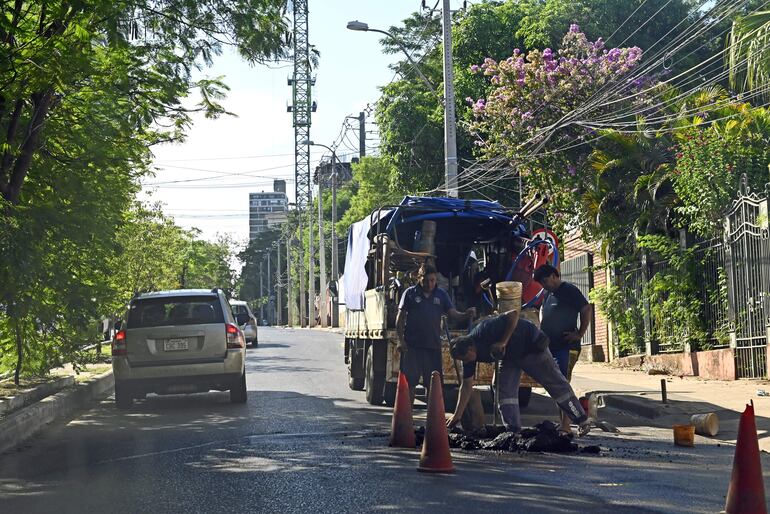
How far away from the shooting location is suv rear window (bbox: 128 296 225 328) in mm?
15531

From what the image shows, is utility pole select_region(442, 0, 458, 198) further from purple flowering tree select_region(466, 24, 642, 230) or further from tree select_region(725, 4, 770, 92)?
tree select_region(725, 4, 770, 92)

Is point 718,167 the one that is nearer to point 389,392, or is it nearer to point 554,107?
point 389,392

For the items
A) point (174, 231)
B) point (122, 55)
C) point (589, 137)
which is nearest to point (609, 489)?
point (122, 55)

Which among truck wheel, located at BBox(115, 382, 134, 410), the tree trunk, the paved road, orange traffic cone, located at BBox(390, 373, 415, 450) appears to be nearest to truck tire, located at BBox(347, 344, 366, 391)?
the paved road

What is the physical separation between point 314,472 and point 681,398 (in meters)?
7.69

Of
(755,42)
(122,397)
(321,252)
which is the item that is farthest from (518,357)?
(321,252)

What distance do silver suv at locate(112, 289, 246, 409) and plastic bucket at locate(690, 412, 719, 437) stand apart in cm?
683

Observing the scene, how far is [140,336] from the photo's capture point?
15258mm

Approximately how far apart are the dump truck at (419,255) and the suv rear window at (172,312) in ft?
7.76

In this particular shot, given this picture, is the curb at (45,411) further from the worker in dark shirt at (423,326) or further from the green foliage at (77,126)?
the worker in dark shirt at (423,326)

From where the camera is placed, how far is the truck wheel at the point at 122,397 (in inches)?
607

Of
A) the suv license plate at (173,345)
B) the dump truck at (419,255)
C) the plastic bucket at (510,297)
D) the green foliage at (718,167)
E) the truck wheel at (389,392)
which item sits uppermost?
the green foliage at (718,167)

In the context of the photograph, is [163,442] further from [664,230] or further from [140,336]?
[664,230]

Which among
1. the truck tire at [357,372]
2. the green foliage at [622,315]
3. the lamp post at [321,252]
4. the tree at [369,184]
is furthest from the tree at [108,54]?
the tree at [369,184]
